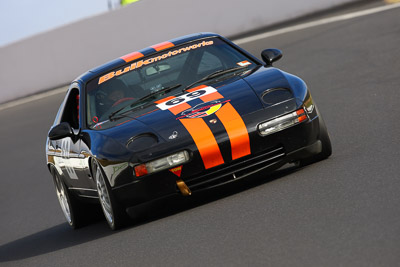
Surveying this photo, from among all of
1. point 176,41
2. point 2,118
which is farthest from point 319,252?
point 2,118

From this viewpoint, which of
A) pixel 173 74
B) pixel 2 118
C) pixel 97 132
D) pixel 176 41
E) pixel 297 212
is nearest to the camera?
pixel 297 212

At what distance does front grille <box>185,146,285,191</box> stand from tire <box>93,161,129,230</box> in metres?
0.59

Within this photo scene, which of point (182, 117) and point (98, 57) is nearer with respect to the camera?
point (182, 117)

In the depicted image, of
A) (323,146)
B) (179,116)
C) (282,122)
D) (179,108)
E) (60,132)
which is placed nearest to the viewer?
(282,122)

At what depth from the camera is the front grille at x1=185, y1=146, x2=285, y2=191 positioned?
22.7 ft

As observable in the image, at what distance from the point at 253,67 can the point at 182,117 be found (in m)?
1.36

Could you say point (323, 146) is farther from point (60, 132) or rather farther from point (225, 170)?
point (60, 132)

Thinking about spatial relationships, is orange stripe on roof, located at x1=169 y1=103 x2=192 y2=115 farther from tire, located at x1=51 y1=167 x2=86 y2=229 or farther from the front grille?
tire, located at x1=51 y1=167 x2=86 y2=229

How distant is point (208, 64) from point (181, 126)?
143 centimetres

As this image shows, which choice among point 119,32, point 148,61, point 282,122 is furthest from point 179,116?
point 119,32

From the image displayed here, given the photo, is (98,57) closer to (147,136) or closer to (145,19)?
(145,19)

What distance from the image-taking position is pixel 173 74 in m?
8.17

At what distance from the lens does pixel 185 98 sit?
756 centimetres

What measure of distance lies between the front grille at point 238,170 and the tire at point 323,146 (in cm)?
50
